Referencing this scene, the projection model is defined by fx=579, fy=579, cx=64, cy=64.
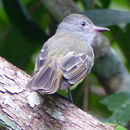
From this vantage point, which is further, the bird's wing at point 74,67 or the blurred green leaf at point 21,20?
the blurred green leaf at point 21,20

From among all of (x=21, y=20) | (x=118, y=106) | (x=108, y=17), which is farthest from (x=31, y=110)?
(x=21, y=20)

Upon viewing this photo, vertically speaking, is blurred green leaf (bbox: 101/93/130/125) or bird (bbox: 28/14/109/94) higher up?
bird (bbox: 28/14/109/94)

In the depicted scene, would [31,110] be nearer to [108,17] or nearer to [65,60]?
[65,60]

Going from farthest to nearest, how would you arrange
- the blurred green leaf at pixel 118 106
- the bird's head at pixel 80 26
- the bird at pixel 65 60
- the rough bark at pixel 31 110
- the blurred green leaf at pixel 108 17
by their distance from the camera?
the bird's head at pixel 80 26
the blurred green leaf at pixel 108 17
the blurred green leaf at pixel 118 106
the bird at pixel 65 60
the rough bark at pixel 31 110

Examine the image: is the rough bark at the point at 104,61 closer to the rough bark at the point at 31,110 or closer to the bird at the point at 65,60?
the bird at the point at 65,60

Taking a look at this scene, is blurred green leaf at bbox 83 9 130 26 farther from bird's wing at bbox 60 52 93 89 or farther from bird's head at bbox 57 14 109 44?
bird's wing at bbox 60 52 93 89

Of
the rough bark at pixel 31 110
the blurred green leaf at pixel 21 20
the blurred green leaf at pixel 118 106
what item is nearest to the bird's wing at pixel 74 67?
the rough bark at pixel 31 110

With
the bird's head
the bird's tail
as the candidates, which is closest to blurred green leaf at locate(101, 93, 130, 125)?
the bird's head

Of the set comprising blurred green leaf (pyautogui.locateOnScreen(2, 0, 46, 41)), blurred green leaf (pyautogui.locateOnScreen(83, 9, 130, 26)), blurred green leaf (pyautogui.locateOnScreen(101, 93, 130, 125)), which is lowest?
blurred green leaf (pyautogui.locateOnScreen(101, 93, 130, 125))
